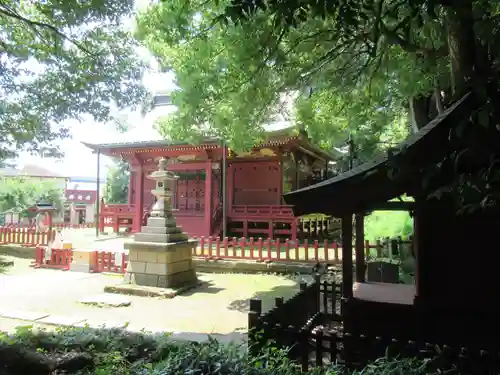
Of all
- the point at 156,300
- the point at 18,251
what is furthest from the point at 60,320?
the point at 18,251

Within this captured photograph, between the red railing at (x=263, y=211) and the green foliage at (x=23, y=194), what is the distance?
2291cm

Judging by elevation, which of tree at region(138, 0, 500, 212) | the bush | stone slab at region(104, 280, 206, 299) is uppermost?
tree at region(138, 0, 500, 212)

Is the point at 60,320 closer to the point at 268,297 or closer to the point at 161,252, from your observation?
the point at 161,252

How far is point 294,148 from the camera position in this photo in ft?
56.5

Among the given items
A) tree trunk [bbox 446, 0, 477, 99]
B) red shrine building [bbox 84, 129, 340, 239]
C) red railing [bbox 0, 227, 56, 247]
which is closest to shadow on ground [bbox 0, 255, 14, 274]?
red railing [bbox 0, 227, 56, 247]

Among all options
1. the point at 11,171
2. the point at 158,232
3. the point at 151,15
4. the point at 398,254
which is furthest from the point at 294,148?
the point at 11,171

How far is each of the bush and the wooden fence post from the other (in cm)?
11

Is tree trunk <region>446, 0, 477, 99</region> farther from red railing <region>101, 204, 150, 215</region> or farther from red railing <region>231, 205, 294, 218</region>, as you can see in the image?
red railing <region>101, 204, 150, 215</region>

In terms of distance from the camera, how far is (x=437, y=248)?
13.4 ft

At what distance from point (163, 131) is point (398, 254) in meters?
7.76

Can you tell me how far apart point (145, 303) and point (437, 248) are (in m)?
6.51

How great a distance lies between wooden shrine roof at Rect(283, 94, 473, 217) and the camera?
362 centimetres

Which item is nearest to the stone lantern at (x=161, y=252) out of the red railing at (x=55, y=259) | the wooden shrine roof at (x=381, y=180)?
the red railing at (x=55, y=259)

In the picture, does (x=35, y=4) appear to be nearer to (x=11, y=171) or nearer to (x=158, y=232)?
(x=158, y=232)
